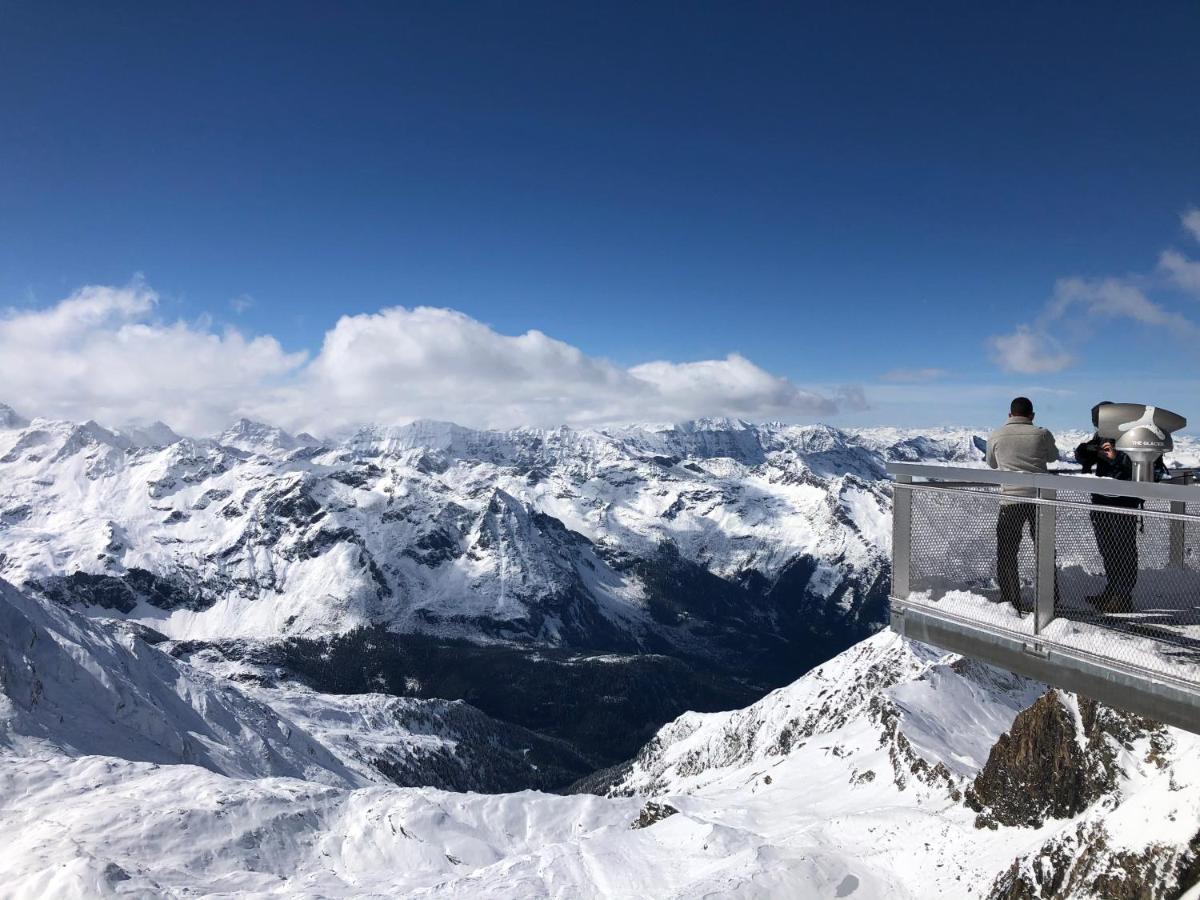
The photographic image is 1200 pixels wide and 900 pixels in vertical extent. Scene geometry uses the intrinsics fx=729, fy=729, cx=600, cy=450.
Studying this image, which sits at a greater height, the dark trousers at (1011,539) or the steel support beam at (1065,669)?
the dark trousers at (1011,539)

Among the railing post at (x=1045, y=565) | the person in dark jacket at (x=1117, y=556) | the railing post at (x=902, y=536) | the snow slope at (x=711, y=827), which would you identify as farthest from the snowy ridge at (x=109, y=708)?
the person in dark jacket at (x=1117, y=556)

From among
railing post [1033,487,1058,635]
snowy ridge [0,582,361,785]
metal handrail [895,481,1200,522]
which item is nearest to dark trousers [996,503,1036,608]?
metal handrail [895,481,1200,522]

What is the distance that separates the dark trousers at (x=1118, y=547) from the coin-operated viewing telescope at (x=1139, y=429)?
104 cm

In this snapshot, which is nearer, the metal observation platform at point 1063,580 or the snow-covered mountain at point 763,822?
the metal observation platform at point 1063,580

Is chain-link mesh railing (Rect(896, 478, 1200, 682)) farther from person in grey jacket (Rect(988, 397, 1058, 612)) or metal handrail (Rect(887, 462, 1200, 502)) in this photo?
metal handrail (Rect(887, 462, 1200, 502))

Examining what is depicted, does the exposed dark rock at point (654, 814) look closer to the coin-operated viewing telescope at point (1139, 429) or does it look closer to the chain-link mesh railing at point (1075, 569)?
the chain-link mesh railing at point (1075, 569)

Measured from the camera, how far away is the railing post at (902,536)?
39.5 ft

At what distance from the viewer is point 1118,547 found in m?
10.4

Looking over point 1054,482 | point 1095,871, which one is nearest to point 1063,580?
point 1054,482

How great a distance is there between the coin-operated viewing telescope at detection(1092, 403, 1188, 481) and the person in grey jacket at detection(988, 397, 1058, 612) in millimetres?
919

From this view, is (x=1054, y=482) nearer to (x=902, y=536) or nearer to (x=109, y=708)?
(x=902, y=536)

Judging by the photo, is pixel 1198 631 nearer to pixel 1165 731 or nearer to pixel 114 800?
pixel 1165 731

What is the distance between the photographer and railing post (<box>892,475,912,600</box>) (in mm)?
12047

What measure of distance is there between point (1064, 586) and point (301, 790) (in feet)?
419
